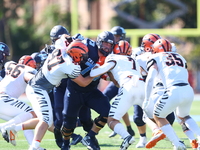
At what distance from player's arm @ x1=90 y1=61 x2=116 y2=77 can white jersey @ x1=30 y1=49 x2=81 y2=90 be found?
0.95 ft

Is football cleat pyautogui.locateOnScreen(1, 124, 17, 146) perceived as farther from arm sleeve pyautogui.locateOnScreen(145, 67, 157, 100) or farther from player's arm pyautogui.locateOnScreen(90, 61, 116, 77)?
arm sleeve pyautogui.locateOnScreen(145, 67, 157, 100)

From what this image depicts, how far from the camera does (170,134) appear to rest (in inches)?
246

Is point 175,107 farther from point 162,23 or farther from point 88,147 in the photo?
point 162,23

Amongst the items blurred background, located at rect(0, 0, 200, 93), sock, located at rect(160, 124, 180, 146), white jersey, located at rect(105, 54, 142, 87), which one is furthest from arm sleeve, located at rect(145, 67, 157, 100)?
blurred background, located at rect(0, 0, 200, 93)

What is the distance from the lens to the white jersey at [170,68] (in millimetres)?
6309

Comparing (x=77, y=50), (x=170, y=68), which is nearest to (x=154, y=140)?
(x=170, y=68)

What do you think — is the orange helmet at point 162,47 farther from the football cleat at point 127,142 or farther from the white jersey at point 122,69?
the football cleat at point 127,142

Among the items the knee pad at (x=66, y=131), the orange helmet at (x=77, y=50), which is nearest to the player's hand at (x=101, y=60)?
the orange helmet at (x=77, y=50)

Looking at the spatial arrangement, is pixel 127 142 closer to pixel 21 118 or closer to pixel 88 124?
pixel 88 124

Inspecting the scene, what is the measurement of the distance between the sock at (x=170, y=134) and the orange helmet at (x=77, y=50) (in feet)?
4.69

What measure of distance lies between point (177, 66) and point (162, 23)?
19837 millimetres

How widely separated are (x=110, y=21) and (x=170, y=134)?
70.7 feet

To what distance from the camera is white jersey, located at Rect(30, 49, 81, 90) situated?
609cm

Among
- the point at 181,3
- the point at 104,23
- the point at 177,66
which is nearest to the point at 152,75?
the point at 177,66
